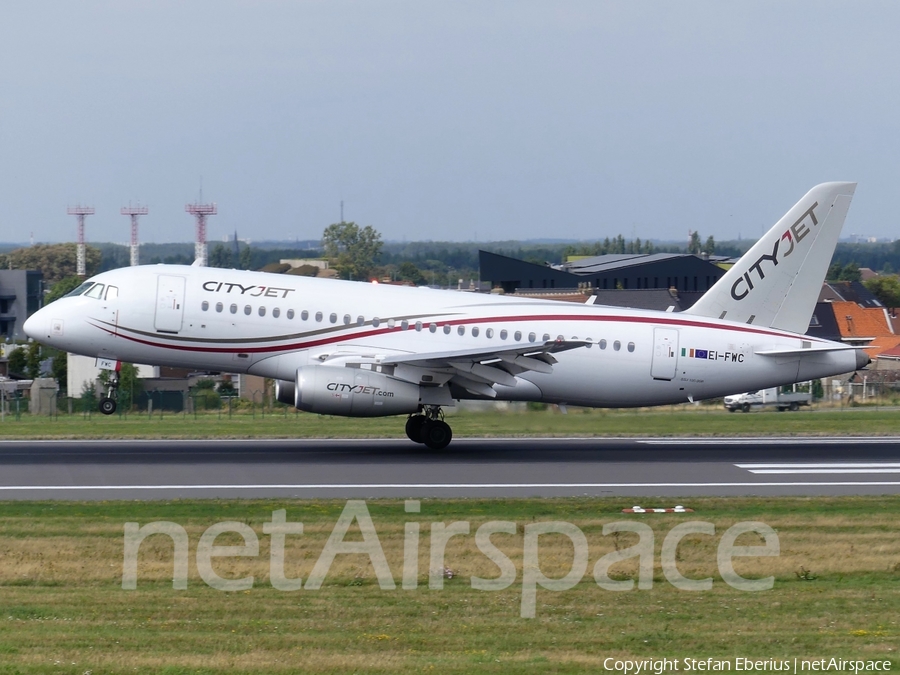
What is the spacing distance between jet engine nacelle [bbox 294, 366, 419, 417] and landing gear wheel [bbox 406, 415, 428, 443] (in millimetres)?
2168

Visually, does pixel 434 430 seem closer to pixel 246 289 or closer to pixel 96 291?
pixel 246 289

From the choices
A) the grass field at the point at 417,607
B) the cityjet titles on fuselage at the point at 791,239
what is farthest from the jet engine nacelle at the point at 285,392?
the cityjet titles on fuselage at the point at 791,239

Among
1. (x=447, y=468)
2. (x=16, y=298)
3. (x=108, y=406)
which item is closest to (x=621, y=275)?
(x=16, y=298)

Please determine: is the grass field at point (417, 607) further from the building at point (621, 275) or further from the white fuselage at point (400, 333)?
the building at point (621, 275)

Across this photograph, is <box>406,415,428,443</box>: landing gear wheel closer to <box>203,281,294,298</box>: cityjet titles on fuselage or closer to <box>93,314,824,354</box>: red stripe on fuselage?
<box>93,314,824,354</box>: red stripe on fuselage

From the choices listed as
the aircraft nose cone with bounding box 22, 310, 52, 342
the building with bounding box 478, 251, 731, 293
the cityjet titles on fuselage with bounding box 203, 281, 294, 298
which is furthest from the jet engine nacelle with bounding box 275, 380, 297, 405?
the building with bounding box 478, 251, 731, 293

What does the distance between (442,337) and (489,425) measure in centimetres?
417

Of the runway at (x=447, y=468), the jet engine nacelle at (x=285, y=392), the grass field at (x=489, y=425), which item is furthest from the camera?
the grass field at (x=489, y=425)

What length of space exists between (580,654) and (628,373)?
60.1ft

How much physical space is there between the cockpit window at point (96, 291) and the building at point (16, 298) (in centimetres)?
6935

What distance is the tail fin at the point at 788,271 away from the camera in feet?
96.5

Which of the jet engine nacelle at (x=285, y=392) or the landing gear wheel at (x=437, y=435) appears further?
the landing gear wheel at (x=437, y=435)

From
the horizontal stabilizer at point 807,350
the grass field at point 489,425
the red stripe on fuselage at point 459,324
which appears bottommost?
the grass field at point 489,425

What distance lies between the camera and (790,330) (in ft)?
96.7
